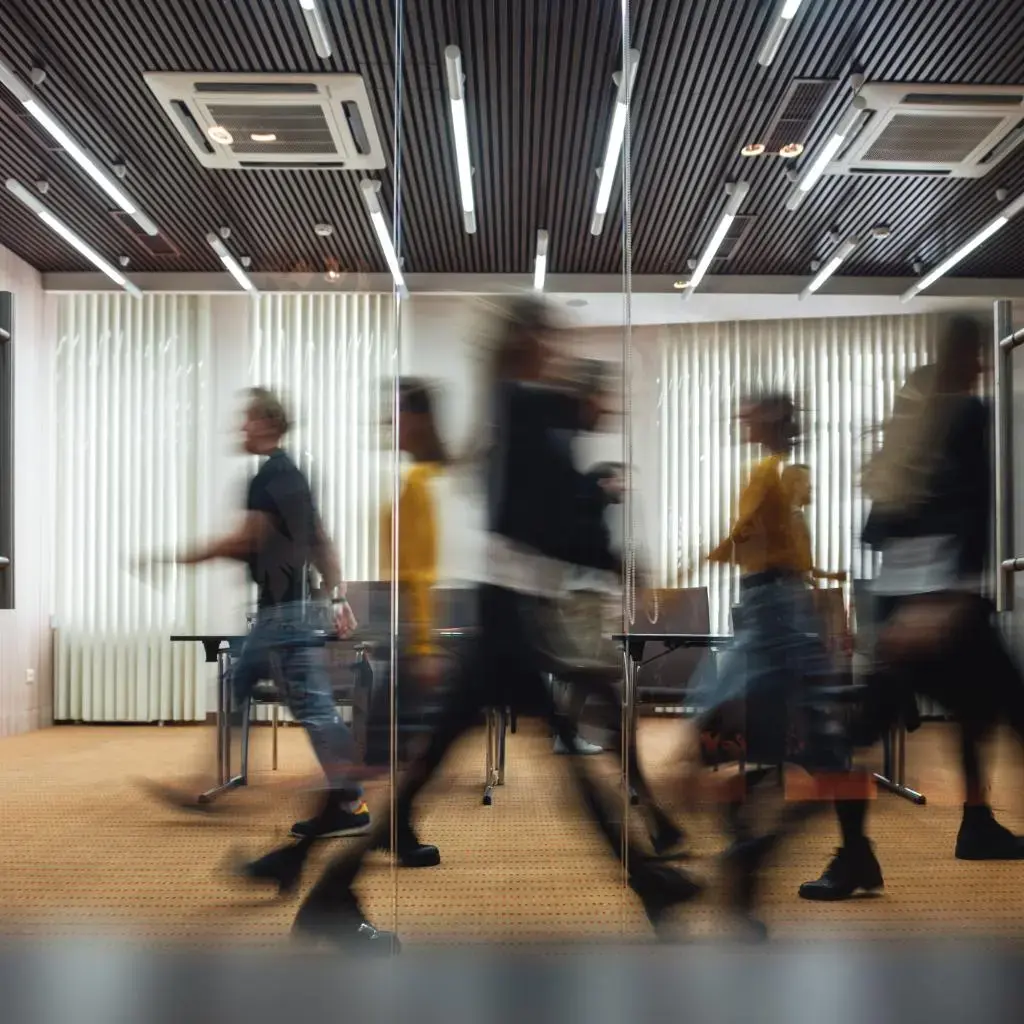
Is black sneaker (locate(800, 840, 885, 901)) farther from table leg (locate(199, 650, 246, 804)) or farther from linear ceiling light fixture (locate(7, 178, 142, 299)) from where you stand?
linear ceiling light fixture (locate(7, 178, 142, 299))

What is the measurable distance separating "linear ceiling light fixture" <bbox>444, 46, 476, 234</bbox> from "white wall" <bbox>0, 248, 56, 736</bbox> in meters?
1.03

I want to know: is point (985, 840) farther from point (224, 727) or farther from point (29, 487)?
point (29, 487)

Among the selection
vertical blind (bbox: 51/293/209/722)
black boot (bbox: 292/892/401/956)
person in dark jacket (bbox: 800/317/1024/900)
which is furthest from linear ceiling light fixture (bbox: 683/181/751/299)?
black boot (bbox: 292/892/401/956)

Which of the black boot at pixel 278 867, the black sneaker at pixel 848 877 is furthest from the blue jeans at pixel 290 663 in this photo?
the black sneaker at pixel 848 877

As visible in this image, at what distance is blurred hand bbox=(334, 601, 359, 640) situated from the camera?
2.44m

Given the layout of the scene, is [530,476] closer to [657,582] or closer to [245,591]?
[657,582]

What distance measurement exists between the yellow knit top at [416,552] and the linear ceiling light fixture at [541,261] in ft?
1.62

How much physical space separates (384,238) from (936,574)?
1.54 meters

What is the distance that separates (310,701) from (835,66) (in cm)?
211

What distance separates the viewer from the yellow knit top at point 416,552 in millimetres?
2414

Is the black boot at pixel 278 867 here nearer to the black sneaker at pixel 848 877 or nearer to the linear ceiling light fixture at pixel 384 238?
the black sneaker at pixel 848 877

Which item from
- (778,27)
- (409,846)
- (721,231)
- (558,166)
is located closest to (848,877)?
(409,846)

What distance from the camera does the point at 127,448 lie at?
2494mm

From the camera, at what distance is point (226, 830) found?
8.34ft
